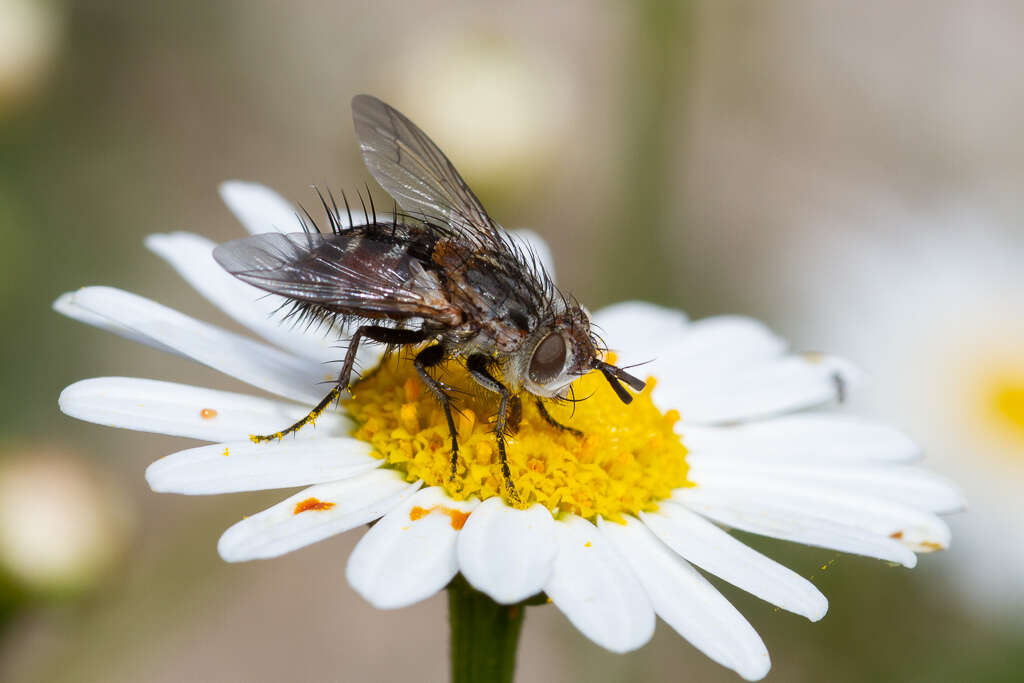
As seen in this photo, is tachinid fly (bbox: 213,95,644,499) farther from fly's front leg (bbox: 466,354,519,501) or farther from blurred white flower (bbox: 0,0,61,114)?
blurred white flower (bbox: 0,0,61,114)

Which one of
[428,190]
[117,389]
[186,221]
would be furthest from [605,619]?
[186,221]

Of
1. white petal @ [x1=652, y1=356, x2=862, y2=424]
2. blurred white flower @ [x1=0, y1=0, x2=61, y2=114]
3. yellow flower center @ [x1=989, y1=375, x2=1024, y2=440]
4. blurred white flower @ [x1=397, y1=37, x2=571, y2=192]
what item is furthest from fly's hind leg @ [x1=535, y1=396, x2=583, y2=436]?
yellow flower center @ [x1=989, y1=375, x2=1024, y2=440]

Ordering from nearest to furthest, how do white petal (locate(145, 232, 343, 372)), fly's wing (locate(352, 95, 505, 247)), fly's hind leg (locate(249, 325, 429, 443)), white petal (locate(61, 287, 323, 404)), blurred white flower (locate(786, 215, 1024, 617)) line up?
1. fly's hind leg (locate(249, 325, 429, 443))
2. white petal (locate(61, 287, 323, 404))
3. fly's wing (locate(352, 95, 505, 247))
4. white petal (locate(145, 232, 343, 372))
5. blurred white flower (locate(786, 215, 1024, 617))

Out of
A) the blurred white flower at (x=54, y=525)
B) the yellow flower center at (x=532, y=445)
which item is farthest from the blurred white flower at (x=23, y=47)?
the yellow flower center at (x=532, y=445)

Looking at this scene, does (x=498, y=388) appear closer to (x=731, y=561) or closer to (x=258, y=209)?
(x=731, y=561)

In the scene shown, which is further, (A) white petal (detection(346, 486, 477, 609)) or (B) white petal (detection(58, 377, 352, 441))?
(B) white petal (detection(58, 377, 352, 441))

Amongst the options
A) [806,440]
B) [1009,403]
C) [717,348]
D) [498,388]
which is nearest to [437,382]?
[498,388]

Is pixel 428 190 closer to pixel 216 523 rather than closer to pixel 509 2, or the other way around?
pixel 216 523
